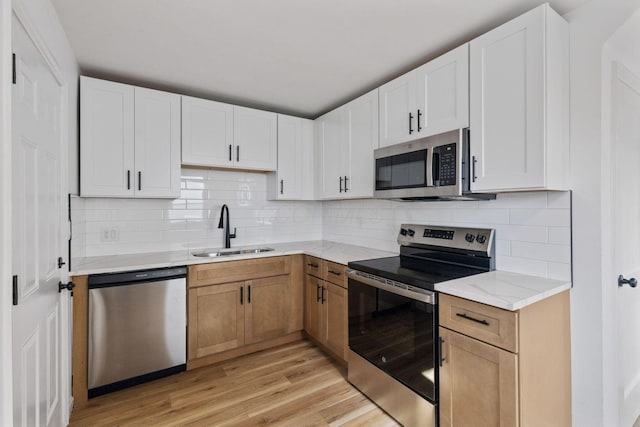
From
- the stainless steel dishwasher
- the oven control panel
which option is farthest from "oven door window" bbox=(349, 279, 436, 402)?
the stainless steel dishwasher

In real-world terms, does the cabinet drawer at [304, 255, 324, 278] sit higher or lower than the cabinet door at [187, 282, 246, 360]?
higher

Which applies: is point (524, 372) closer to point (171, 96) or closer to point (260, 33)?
point (260, 33)

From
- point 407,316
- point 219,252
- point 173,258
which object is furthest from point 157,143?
point 407,316

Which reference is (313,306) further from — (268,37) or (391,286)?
(268,37)

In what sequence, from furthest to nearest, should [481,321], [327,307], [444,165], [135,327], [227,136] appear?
[227,136] < [327,307] < [135,327] < [444,165] < [481,321]

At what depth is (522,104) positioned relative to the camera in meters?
1.60

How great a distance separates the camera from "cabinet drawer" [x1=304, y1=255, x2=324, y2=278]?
9.04 ft

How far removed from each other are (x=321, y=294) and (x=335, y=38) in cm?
200

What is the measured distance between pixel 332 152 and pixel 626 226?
2.26 meters

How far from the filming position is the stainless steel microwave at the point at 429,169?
183 cm

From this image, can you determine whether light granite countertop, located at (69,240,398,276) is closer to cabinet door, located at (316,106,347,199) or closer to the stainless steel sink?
the stainless steel sink

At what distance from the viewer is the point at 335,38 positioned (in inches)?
76.7

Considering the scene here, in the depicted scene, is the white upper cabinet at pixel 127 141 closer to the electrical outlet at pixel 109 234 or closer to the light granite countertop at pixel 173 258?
the electrical outlet at pixel 109 234

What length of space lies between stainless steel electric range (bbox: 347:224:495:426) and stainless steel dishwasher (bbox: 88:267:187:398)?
137 cm
